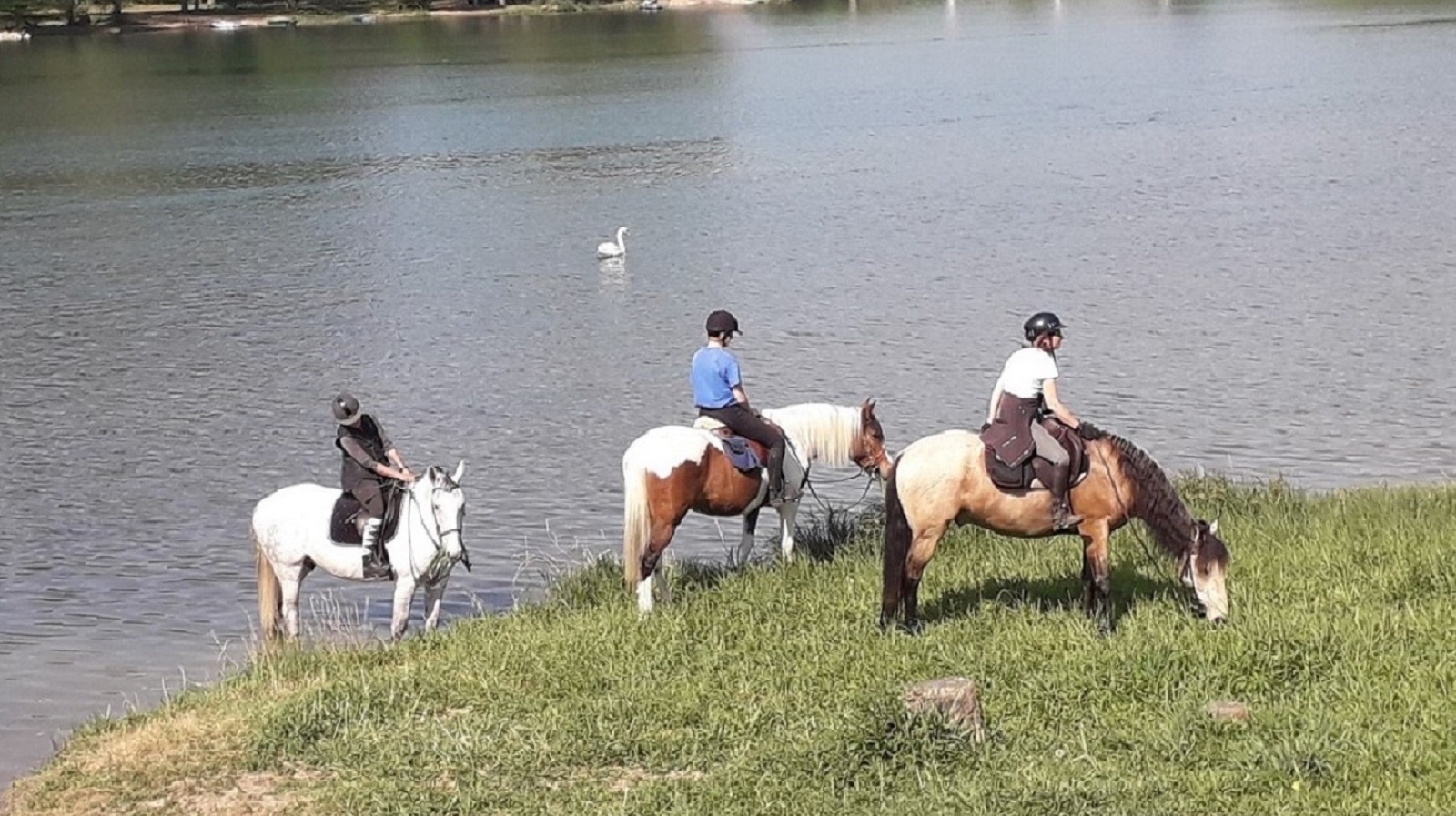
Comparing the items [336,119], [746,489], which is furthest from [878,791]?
[336,119]

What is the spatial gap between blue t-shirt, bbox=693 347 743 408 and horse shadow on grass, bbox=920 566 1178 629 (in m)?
2.89

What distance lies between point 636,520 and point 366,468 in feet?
7.98

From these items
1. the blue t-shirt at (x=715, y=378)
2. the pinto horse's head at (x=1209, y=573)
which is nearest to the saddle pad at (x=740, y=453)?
the blue t-shirt at (x=715, y=378)

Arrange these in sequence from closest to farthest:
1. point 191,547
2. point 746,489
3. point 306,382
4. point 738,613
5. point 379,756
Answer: point 379,756 → point 738,613 → point 746,489 → point 191,547 → point 306,382

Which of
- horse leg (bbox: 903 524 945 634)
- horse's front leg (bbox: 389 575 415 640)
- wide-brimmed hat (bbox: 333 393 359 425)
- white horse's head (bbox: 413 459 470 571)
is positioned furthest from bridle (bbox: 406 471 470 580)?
horse leg (bbox: 903 524 945 634)

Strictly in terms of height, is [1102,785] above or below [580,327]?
above

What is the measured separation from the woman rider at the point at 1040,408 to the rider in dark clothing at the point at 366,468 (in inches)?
214

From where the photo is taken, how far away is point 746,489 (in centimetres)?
1633

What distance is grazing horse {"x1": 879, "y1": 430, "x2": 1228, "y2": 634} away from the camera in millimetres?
13117

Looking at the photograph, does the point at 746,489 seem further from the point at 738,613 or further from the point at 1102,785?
the point at 1102,785

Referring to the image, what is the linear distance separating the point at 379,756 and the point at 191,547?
11117 millimetres

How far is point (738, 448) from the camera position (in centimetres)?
1620

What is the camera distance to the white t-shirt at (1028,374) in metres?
13.1

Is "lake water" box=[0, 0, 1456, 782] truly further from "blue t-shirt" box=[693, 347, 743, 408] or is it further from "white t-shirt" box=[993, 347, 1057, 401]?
"white t-shirt" box=[993, 347, 1057, 401]
